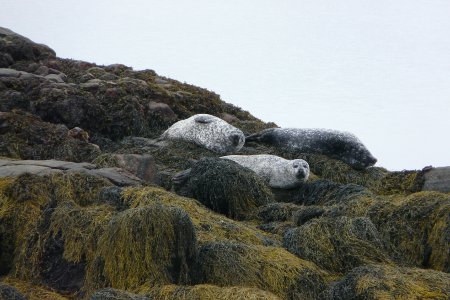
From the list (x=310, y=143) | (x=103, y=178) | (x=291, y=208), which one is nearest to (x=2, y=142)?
(x=103, y=178)

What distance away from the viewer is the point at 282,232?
7.79m

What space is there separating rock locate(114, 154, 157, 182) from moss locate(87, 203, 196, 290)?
3035 mm

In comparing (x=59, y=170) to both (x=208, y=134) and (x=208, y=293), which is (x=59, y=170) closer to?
(x=208, y=293)

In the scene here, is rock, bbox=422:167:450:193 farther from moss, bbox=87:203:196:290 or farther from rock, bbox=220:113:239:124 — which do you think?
rock, bbox=220:113:239:124

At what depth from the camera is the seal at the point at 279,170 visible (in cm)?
1020

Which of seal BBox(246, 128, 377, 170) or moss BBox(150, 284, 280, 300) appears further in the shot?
seal BBox(246, 128, 377, 170)

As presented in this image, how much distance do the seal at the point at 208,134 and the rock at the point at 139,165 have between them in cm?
284

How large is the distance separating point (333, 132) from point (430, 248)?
563cm

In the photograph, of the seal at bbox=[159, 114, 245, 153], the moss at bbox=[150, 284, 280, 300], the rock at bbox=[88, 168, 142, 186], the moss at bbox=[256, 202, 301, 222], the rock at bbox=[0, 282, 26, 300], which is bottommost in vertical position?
the rock at bbox=[0, 282, 26, 300]

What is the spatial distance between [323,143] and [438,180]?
374 cm

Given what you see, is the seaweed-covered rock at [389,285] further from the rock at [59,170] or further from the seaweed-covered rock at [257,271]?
the rock at [59,170]

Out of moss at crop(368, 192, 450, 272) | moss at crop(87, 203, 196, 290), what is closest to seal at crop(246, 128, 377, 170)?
moss at crop(368, 192, 450, 272)

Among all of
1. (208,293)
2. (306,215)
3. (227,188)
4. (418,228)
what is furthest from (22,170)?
(418,228)

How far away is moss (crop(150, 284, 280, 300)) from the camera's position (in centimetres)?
523
